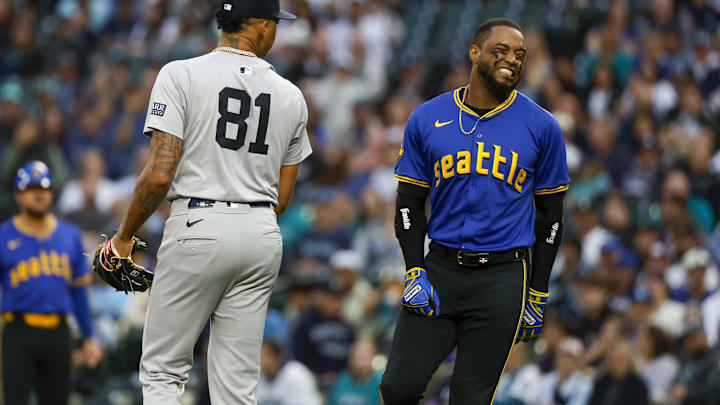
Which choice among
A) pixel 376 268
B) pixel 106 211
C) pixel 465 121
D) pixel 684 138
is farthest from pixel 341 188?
pixel 465 121

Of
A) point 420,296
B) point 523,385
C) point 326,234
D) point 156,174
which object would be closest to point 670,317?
point 523,385

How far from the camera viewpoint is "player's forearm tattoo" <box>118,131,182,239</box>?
5.40m

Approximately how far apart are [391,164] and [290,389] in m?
4.23

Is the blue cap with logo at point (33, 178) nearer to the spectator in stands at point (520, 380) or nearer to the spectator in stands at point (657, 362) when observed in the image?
the spectator in stands at point (520, 380)

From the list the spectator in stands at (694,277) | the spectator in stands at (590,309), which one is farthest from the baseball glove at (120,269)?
the spectator in stands at (694,277)

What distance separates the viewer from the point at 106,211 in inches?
595

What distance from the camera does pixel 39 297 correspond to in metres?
9.23

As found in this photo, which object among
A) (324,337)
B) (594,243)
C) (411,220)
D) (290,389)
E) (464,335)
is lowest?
(290,389)

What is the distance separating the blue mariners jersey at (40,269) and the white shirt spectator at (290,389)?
8.23 ft

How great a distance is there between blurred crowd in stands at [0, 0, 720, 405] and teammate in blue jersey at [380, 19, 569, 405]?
4127 millimetres

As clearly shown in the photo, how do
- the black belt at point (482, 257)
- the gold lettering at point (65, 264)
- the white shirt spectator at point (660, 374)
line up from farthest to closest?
the white shirt spectator at point (660, 374) → the gold lettering at point (65, 264) → the black belt at point (482, 257)

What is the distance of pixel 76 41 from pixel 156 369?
49.4 feet

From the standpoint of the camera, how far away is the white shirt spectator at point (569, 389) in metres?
10.2

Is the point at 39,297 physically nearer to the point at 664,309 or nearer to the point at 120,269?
the point at 120,269
